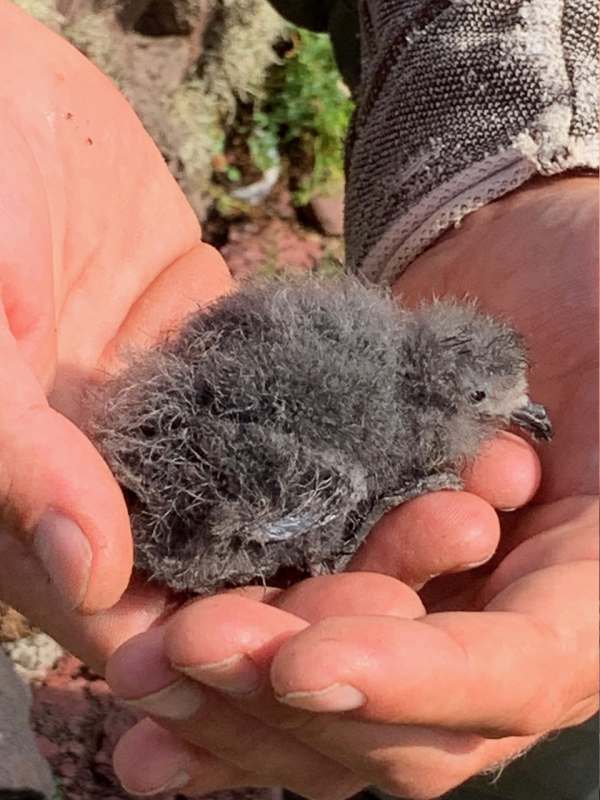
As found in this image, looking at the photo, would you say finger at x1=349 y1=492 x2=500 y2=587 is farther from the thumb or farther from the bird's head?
the thumb

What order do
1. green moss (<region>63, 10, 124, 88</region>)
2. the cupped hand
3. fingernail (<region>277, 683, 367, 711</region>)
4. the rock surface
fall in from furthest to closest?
green moss (<region>63, 10, 124, 88</region>), the rock surface, the cupped hand, fingernail (<region>277, 683, 367, 711</region>)

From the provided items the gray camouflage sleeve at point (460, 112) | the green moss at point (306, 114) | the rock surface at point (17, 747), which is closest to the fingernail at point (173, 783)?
the rock surface at point (17, 747)

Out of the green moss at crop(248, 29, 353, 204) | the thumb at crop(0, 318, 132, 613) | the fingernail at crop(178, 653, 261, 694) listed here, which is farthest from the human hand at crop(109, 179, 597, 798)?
the green moss at crop(248, 29, 353, 204)

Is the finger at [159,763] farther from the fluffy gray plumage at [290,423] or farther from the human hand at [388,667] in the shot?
the fluffy gray plumage at [290,423]

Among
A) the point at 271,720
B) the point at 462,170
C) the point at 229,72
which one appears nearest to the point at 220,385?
the point at 271,720

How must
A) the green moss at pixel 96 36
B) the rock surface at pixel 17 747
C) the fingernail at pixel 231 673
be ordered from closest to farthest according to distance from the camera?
the fingernail at pixel 231 673 < the rock surface at pixel 17 747 < the green moss at pixel 96 36
